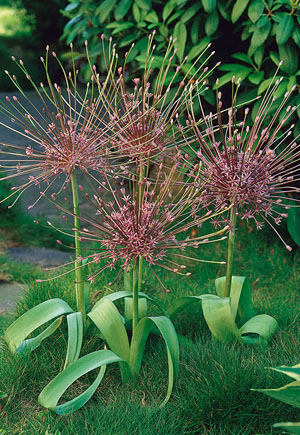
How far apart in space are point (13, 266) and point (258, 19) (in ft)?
8.45

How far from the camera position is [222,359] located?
275 centimetres

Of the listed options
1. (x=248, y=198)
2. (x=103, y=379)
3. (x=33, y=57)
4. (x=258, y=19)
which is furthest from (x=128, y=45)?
(x=33, y=57)

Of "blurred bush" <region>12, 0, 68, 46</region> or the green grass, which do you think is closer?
the green grass

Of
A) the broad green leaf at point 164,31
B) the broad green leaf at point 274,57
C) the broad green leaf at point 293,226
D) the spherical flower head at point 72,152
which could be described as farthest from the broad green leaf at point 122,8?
the spherical flower head at point 72,152

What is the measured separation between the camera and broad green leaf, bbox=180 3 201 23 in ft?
14.2

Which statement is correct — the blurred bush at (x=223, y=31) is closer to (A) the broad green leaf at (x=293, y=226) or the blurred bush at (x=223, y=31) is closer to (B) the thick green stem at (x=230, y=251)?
(A) the broad green leaf at (x=293, y=226)

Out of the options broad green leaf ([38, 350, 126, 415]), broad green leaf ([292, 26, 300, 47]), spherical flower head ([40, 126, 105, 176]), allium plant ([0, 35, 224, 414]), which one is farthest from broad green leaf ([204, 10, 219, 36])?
broad green leaf ([38, 350, 126, 415])

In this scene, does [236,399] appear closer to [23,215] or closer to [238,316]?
[238,316]

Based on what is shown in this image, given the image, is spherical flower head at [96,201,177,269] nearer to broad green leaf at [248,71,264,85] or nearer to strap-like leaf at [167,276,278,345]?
strap-like leaf at [167,276,278,345]

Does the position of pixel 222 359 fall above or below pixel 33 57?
below

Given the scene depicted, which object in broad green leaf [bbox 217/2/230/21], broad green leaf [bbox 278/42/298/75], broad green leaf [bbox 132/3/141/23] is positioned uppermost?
broad green leaf [bbox 132/3/141/23]

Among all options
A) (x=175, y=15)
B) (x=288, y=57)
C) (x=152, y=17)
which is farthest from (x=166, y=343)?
(x=152, y=17)

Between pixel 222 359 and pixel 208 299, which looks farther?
pixel 208 299

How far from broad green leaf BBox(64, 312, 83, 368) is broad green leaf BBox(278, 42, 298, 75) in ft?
7.80
